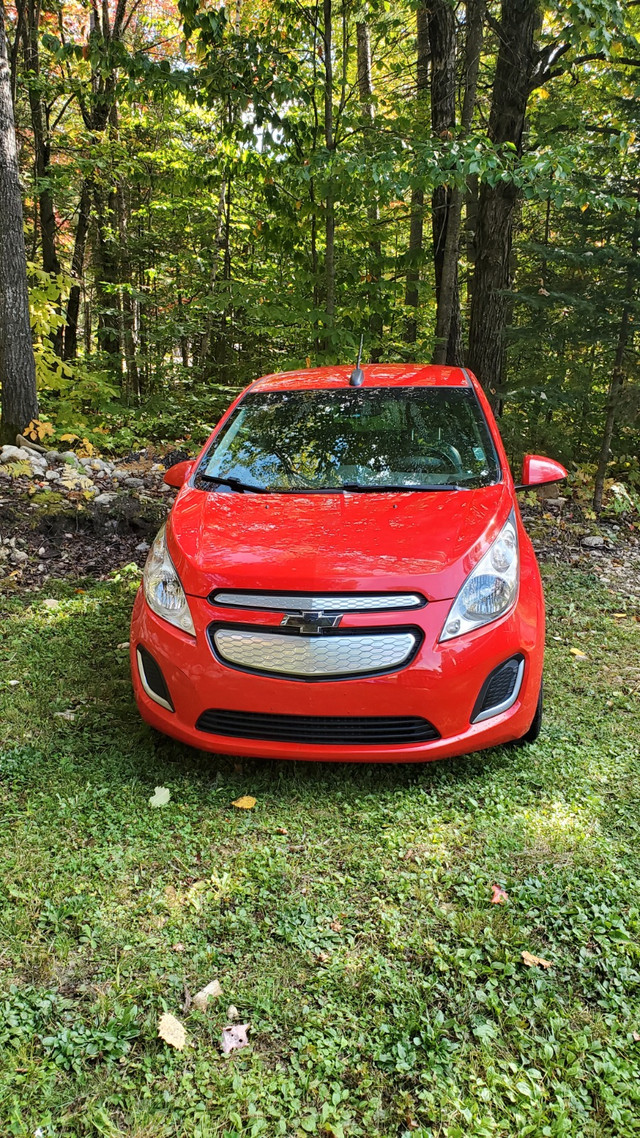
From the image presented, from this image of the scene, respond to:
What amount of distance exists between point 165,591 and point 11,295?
5673 mm

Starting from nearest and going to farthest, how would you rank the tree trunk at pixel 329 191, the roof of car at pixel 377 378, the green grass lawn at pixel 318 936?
the green grass lawn at pixel 318 936 → the roof of car at pixel 377 378 → the tree trunk at pixel 329 191

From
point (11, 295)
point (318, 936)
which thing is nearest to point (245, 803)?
point (318, 936)

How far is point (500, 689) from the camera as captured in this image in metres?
2.53

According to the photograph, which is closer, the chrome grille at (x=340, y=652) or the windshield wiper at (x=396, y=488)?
the chrome grille at (x=340, y=652)

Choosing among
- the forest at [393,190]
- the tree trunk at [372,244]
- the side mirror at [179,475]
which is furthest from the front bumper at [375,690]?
the tree trunk at [372,244]

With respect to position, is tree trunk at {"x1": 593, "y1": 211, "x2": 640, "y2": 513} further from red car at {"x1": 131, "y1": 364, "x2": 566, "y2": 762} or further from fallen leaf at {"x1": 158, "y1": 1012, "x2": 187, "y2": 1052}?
fallen leaf at {"x1": 158, "y1": 1012, "x2": 187, "y2": 1052}

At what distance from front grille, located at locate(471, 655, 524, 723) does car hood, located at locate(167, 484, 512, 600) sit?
35 centimetres

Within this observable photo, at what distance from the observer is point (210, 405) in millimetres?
10148

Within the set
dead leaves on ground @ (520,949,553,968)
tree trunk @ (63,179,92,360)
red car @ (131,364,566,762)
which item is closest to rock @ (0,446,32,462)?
red car @ (131,364,566,762)

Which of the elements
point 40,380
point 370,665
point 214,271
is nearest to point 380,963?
point 370,665

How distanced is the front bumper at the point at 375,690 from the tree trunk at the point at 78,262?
11.7 meters

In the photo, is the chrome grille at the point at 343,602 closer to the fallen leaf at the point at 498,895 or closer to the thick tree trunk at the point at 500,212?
the fallen leaf at the point at 498,895

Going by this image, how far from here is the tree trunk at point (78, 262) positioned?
43.1 ft

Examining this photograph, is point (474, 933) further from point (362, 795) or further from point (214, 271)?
point (214, 271)
